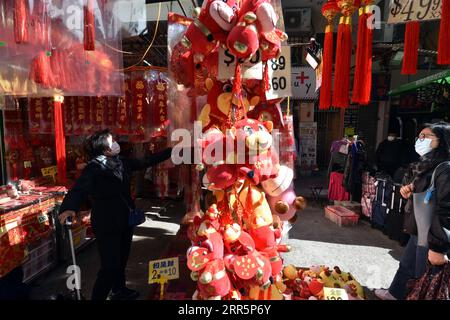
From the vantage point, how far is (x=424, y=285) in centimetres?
264

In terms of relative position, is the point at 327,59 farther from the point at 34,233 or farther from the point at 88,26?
the point at 34,233

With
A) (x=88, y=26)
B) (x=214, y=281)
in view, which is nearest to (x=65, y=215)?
(x=214, y=281)

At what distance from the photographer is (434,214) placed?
2.50m

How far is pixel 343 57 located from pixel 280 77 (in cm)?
66

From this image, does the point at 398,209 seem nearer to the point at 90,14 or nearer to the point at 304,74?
the point at 304,74

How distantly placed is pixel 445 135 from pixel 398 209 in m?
2.57

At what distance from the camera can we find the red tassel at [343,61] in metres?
2.84

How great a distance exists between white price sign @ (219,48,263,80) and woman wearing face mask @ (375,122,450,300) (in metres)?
1.81

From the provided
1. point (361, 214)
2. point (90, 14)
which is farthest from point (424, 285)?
point (90, 14)

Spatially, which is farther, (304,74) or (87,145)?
(304,74)

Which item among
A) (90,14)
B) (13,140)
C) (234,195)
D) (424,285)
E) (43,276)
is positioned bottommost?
(43,276)

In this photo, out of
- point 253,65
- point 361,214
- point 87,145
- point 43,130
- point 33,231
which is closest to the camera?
point 253,65

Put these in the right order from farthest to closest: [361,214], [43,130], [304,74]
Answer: [304,74] → [361,214] → [43,130]

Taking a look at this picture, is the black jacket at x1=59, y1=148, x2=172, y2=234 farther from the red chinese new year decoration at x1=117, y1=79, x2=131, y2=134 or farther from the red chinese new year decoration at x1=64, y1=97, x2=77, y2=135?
→ the red chinese new year decoration at x1=64, y1=97, x2=77, y2=135
